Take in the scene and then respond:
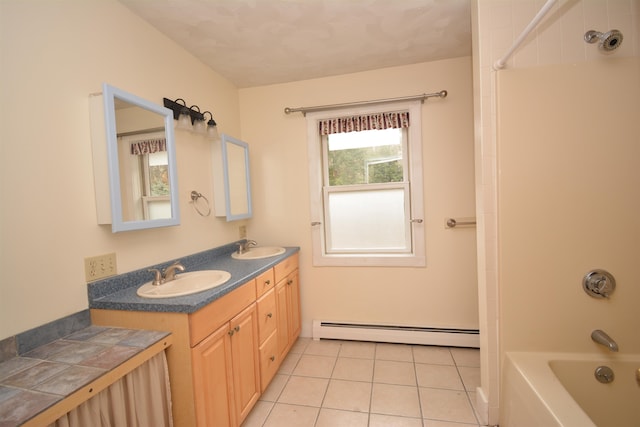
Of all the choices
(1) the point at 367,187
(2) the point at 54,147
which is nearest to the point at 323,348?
(1) the point at 367,187

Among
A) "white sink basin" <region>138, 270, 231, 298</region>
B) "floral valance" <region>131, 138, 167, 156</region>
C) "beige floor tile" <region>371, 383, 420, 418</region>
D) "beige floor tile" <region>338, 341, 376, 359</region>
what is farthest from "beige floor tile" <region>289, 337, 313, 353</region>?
"floral valance" <region>131, 138, 167, 156</region>

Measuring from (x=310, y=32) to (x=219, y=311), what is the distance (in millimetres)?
1796

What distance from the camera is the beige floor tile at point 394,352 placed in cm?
212

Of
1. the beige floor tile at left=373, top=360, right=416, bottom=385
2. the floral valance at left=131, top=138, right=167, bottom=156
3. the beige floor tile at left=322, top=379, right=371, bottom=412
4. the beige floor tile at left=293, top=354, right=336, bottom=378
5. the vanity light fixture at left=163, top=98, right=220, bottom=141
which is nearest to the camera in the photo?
the floral valance at left=131, top=138, right=167, bottom=156

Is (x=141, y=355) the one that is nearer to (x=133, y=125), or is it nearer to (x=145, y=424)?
(x=145, y=424)

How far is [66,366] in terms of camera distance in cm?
87

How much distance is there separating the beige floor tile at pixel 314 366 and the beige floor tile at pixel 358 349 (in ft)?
0.47

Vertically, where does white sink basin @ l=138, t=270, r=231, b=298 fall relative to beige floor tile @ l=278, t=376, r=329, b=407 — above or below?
above

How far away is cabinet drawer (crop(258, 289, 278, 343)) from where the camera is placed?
5.60 ft

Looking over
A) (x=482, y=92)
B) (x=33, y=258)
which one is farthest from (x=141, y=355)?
(x=482, y=92)

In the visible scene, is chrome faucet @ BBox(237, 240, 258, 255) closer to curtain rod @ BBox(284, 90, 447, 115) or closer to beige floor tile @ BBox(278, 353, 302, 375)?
beige floor tile @ BBox(278, 353, 302, 375)

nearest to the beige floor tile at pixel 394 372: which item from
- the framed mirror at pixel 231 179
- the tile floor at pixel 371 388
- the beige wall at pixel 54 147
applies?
the tile floor at pixel 371 388

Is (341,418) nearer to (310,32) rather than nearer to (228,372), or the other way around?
(228,372)

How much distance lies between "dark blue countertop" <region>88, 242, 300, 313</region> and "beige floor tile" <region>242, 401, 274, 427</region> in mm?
831
